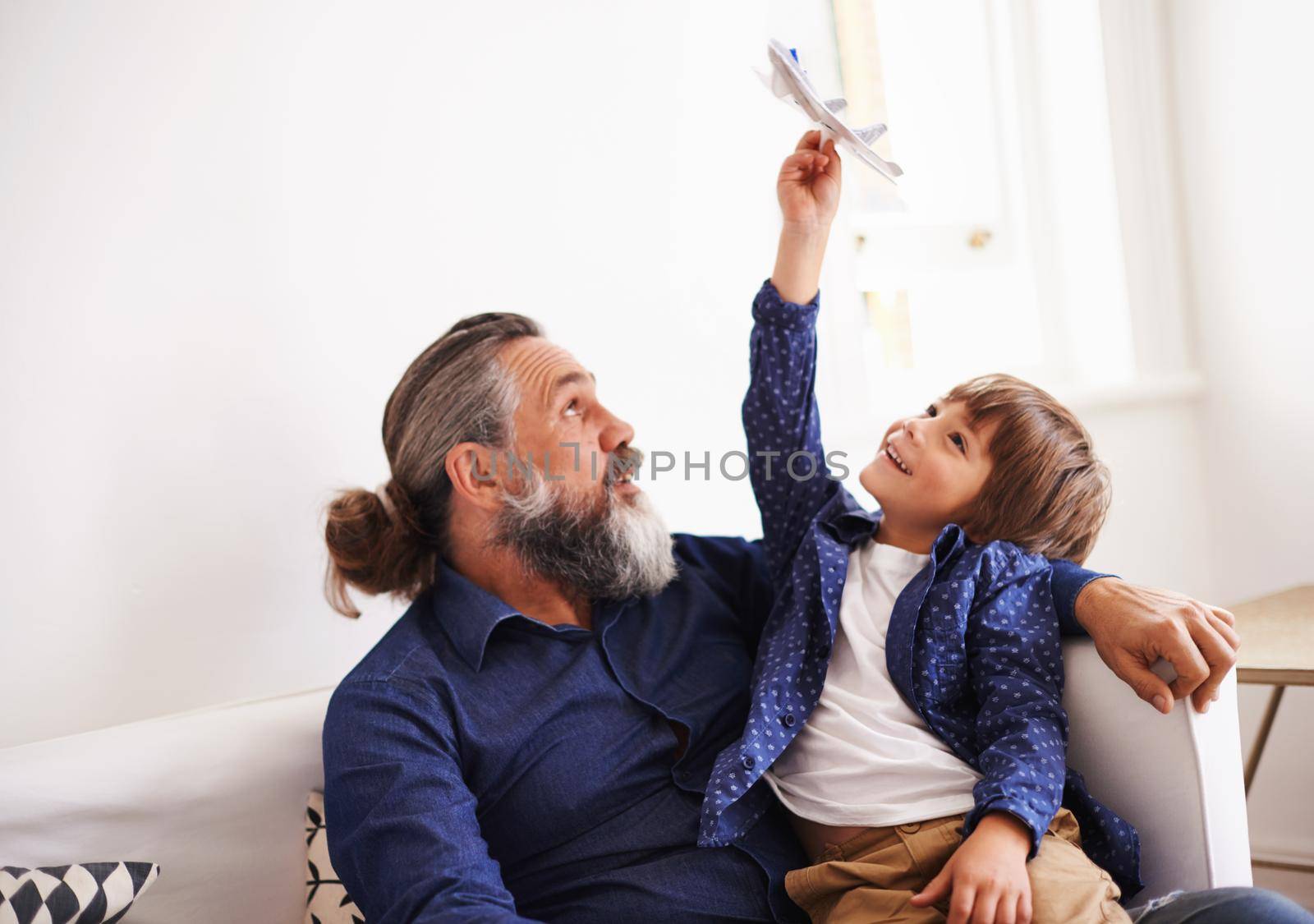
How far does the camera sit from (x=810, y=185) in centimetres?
171

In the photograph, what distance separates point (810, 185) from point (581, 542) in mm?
698

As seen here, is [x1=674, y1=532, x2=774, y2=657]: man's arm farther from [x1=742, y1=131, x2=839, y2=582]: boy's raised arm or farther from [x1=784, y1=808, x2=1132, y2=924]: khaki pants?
[x1=784, y1=808, x2=1132, y2=924]: khaki pants

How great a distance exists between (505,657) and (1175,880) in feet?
3.05

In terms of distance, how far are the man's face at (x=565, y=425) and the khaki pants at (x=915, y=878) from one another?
0.67 meters

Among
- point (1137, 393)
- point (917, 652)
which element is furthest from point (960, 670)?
point (1137, 393)

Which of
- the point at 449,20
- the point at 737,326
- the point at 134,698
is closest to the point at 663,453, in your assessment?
the point at 737,326

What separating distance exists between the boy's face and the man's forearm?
0.92 feet

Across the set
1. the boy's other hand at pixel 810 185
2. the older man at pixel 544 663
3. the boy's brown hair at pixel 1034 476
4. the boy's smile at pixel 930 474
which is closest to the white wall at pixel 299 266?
the older man at pixel 544 663

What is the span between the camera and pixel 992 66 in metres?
3.00

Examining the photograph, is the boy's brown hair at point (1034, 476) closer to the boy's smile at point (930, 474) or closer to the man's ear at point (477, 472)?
the boy's smile at point (930, 474)

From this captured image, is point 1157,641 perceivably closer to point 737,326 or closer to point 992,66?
point 737,326

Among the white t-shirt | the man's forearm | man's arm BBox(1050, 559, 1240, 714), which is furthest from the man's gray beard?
man's arm BBox(1050, 559, 1240, 714)

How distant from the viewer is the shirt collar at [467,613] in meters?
1.50

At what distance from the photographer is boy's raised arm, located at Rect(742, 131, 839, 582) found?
1.67 metres
